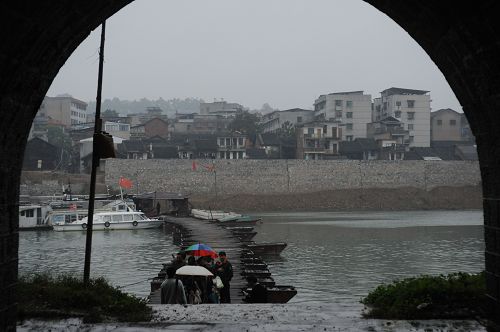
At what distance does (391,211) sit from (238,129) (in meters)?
30.5

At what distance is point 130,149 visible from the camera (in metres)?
73.2

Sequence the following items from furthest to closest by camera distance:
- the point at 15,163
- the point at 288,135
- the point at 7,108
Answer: the point at 288,135, the point at 15,163, the point at 7,108

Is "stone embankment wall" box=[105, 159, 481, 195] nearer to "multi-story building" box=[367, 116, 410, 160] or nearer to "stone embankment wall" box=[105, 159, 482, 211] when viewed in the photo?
"stone embankment wall" box=[105, 159, 482, 211]

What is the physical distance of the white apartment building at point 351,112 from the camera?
283 ft

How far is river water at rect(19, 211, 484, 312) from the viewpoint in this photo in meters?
20.5

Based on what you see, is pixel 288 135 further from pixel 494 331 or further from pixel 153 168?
pixel 494 331

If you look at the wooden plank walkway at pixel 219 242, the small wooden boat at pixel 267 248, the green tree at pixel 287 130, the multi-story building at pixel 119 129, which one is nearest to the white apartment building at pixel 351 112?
the green tree at pixel 287 130

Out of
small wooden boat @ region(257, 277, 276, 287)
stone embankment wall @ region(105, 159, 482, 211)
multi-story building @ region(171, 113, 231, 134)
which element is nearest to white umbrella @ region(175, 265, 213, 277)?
small wooden boat @ region(257, 277, 276, 287)

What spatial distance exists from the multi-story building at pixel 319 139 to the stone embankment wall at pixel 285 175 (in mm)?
7883

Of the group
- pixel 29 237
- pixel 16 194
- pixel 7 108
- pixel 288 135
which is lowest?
pixel 29 237

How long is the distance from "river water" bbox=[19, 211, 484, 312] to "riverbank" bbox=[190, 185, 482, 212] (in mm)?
20936

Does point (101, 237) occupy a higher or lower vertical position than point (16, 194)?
lower

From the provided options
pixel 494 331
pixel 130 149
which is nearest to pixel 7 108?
pixel 494 331

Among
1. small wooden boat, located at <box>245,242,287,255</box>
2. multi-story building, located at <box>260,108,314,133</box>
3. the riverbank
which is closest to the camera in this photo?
small wooden boat, located at <box>245,242,287,255</box>
